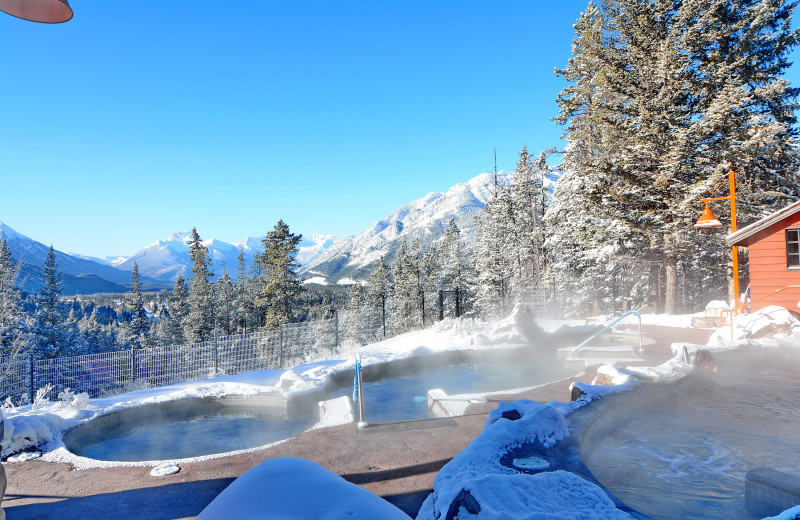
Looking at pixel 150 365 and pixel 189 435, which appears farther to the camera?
pixel 150 365

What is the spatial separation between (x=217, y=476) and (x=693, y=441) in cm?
617

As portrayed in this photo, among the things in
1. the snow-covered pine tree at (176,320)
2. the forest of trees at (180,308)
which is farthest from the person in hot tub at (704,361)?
the snow-covered pine tree at (176,320)

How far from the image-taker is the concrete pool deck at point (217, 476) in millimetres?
4207

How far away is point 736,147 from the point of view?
48.8 feet

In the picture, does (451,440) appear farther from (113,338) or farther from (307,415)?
(113,338)

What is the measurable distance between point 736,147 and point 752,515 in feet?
49.9

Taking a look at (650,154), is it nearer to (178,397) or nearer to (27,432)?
(178,397)

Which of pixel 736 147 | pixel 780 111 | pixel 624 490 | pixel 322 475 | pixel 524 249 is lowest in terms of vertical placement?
pixel 624 490

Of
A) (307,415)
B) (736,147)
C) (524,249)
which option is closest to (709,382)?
(307,415)

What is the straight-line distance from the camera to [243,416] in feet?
28.7

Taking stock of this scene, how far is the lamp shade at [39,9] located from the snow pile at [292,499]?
266 centimetres

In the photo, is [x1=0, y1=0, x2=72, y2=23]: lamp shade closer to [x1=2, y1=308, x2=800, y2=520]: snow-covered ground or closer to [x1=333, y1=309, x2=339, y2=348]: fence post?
[x1=2, y1=308, x2=800, y2=520]: snow-covered ground

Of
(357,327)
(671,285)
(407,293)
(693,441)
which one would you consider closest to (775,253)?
(671,285)

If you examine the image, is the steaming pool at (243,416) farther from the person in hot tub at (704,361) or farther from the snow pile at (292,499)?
the snow pile at (292,499)
